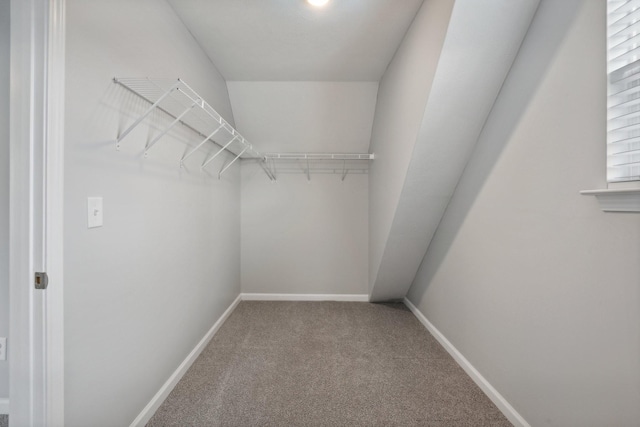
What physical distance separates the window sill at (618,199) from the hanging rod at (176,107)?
1598mm

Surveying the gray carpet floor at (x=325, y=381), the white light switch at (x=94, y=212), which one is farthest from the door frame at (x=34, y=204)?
the gray carpet floor at (x=325, y=381)

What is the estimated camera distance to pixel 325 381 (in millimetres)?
1782

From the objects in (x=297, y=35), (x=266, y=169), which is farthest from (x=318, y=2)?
(x=266, y=169)

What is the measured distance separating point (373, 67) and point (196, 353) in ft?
9.01

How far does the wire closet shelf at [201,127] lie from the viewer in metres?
1.26

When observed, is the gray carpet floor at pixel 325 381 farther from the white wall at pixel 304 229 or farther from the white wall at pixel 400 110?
the white wall at pixel 400 110

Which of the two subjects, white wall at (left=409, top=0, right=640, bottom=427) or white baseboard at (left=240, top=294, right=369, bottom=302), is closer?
white wall at (left=409, top=0, right=640, bottom=427)

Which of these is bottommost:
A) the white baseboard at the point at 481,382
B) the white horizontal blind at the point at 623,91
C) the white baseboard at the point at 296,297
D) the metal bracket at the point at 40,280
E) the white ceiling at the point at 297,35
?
the white baseboard at the point at 481,382

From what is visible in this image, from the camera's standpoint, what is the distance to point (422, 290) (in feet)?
8.63

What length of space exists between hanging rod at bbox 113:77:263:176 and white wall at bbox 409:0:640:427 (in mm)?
1560

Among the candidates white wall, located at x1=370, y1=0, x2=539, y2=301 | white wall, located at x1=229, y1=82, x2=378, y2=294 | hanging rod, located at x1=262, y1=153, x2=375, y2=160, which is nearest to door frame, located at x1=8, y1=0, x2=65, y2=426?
A: white wall, located at x1=370, y1=0, x2=539, y2=301

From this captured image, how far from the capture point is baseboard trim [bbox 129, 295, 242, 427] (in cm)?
142

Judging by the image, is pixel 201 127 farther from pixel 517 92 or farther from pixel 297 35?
pixel 517 92

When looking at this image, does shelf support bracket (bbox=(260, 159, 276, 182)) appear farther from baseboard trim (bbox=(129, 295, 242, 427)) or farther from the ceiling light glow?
the ceiling light glow
